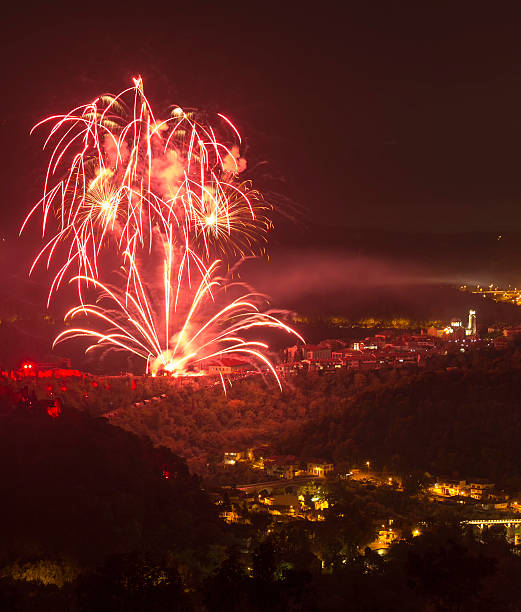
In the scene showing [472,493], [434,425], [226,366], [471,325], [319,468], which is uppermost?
[471,325]

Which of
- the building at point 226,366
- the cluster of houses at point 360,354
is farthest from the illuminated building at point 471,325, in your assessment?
the building at point 226,366

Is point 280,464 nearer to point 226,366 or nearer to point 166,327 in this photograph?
point 166,327

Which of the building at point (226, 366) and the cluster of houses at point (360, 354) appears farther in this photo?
the cluster of houses at point (360, 354)

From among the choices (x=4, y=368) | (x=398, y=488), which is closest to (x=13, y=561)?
(x=398, y=488)

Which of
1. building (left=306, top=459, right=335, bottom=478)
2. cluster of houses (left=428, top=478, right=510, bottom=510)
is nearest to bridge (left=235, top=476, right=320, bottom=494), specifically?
building (left=306, top=459, right=335, bottom=478)

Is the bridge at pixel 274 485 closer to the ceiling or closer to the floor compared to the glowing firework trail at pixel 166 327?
closer to the floor

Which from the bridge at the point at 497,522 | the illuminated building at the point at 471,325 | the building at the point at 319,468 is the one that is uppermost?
the illuminated building at the point at 471,325

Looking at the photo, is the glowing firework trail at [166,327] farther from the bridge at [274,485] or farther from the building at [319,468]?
the bridge at [274,485]

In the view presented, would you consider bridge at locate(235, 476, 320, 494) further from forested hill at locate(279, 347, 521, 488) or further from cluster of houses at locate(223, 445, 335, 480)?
forested hill at locate(279, 347, 521, 488)

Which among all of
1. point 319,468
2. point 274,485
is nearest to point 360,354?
point 319,468
